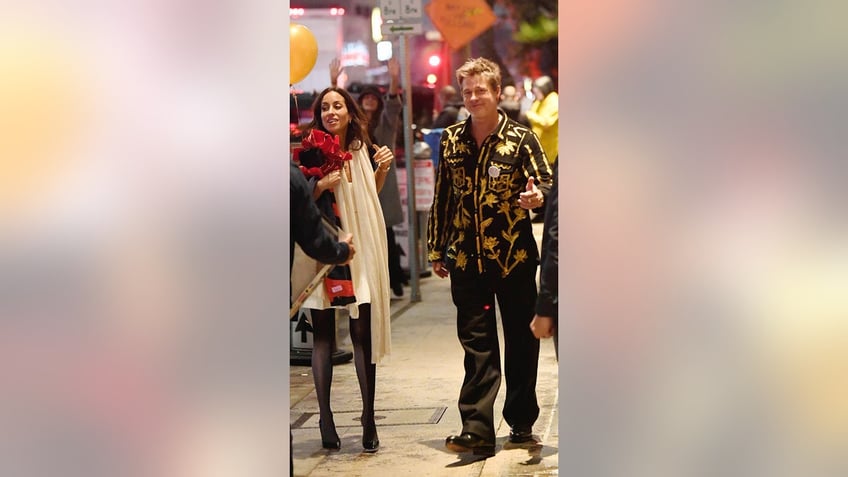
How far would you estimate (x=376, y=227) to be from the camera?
20.8 feet

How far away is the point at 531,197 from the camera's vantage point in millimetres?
5891

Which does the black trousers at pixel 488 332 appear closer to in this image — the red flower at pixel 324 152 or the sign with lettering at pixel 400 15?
the red flower at pixel 324 152

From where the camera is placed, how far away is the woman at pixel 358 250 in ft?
20.4

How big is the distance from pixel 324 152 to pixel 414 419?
1776 mm

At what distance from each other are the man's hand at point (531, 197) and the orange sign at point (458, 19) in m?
5.52
